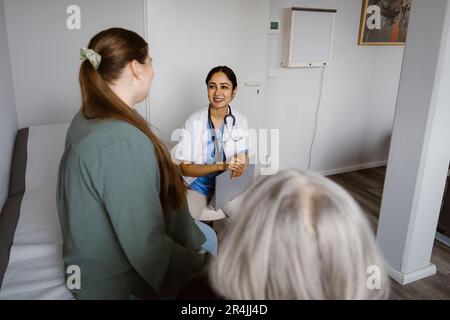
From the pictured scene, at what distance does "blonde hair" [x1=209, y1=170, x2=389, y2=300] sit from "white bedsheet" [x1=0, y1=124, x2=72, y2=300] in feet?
2.75

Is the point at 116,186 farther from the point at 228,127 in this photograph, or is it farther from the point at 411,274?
the point at 411,274

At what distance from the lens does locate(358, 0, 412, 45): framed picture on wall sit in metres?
3.47

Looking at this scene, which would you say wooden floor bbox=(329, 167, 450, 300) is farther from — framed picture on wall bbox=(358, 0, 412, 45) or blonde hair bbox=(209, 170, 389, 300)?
blonde hair bbox=(209, 170, 389, 300)

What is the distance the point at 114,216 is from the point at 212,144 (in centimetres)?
118

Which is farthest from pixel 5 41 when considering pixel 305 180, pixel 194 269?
pixel 305 180

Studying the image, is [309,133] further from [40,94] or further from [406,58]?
[40,94]

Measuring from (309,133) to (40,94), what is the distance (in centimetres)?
236

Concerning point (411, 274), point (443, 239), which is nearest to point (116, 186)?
point (411, 274)

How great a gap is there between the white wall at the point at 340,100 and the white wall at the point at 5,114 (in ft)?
6.33

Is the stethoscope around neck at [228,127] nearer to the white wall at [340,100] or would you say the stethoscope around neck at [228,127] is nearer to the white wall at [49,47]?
the white wall at [49,47]

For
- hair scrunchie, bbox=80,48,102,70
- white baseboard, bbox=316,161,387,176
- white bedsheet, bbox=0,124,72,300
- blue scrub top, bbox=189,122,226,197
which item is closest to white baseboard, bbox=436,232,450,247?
white baseboard, bbox=316,161,387,176

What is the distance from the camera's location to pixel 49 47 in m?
2.31

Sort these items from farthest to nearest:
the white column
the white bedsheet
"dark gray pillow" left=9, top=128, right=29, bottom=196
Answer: "dark gray pillow" left=9, top=128, right=29, bottom=196 < the white column < the white bedsheet

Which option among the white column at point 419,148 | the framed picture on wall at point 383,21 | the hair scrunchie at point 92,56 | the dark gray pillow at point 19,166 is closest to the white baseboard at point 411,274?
the white column at point 419,148
